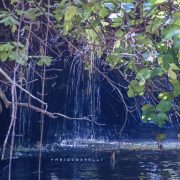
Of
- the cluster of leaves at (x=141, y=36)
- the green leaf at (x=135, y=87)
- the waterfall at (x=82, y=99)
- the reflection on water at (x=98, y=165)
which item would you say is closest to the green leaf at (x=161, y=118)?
the cluster of leaves at (x=141, y=36)

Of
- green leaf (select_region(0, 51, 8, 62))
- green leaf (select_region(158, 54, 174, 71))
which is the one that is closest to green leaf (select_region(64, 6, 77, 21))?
green leaf (select_region(158, 54, 174, 71))

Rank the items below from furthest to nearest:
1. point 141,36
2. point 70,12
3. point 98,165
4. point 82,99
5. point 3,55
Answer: point 82,99 < point 98,165 < point 3,55 < point 141,36 < point 70,12

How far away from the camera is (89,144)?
10.1 m

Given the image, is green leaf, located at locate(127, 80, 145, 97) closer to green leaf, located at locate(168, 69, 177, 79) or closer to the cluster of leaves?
the cluster of leaves

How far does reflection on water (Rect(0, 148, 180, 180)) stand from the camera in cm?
691

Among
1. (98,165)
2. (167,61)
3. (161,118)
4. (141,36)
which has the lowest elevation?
(98,165)

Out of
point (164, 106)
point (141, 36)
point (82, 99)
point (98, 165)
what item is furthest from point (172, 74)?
point (82, 99)

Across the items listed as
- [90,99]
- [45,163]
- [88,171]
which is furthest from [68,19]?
[90,99]

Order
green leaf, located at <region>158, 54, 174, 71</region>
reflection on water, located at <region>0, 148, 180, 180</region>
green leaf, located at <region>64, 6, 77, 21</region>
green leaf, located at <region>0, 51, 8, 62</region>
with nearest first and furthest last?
green leaf, located at <region>158, 54, 174, 71</region>
green leaf, located at <region>64, 6, 77, 21</region>
green leaf, located at <region>0, 51, 8, 62</region>
reflection on water, located at <region>0, 148, 180, 180</region>

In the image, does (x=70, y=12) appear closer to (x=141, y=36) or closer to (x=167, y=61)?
(x=141, y=36)

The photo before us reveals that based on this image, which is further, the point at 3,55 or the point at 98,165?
the point at 98,165

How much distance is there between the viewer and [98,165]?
7703mm

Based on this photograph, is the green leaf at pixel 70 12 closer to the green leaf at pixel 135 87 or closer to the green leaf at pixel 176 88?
the green leaf at pixel 135 87

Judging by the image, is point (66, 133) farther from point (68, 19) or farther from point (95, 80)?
point (68, 19)
